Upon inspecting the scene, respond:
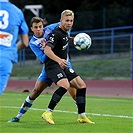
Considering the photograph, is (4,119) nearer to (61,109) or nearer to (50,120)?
(50,120)

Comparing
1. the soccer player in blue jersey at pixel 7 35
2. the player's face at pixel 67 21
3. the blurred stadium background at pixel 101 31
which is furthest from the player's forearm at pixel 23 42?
the blurred stadium background at pixel 101 31

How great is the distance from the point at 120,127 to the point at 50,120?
1.29m

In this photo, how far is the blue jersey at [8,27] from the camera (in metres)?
9.10

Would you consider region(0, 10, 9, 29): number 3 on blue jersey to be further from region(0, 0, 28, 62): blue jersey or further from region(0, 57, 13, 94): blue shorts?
region(0, 57, 13, 94): blue shorts

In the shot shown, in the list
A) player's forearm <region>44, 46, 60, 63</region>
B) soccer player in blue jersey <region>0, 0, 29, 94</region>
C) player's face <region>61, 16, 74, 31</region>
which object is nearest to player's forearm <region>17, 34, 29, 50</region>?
soccer player in blue jersey <region>0, 0, 29, 94</region>

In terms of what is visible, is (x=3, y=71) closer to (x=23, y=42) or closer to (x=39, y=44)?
(x=23, y=42)

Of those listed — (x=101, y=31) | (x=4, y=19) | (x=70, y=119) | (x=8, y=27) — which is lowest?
(x=70, y=119)

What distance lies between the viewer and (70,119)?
39.0 feet

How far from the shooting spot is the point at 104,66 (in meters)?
30.8

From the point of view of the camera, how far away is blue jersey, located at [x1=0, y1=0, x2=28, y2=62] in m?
9.10

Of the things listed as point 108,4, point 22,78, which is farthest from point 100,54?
point 108,4

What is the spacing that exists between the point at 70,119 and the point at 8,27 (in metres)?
3.34

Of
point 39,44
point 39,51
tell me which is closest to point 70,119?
point 39,51

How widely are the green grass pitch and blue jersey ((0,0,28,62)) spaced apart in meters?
1.41
